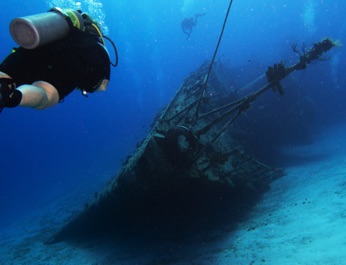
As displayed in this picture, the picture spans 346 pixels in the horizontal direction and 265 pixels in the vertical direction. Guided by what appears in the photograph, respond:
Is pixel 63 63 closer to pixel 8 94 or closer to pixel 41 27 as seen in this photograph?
pixel 41 27

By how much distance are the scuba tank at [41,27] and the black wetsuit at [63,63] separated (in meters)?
0.13

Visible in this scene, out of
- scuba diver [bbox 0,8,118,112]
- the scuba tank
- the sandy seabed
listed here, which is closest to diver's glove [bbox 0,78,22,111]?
scuba diver [bbox 0,8,118,112]

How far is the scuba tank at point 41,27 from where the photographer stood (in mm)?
2043

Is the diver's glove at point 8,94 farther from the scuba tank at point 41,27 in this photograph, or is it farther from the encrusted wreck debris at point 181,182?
the encrusted wreck debris at point 181,182

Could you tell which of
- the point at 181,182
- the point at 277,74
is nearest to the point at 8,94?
the point at 181,182

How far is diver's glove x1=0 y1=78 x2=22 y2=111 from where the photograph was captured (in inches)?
71.9

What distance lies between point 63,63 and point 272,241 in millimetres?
5199

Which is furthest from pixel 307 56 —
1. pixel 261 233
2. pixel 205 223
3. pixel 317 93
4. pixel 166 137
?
pixel 317 93

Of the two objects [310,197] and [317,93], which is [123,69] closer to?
[317,93]

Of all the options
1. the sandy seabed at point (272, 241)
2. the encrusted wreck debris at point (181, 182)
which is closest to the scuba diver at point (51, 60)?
the encrusted wreck debris at point (181, 182)

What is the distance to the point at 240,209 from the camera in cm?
784

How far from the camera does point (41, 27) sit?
2105mm

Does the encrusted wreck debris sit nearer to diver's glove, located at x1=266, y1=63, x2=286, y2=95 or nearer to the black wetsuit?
diver's glove, located at x1=266, y1=63, x2=286, y2=95

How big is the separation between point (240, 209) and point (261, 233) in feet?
6.53
